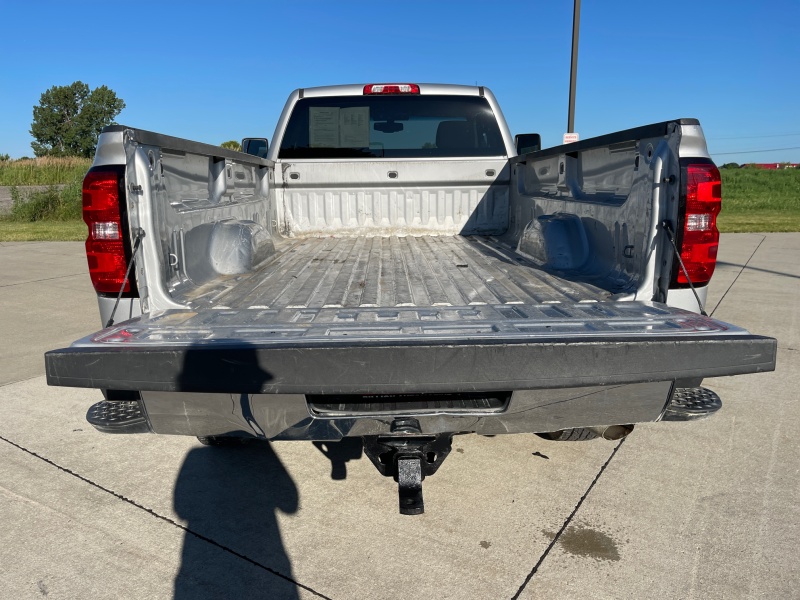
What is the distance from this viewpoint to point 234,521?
9.55ft

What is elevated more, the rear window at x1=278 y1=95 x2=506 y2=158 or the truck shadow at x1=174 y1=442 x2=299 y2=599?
the rear window at x1=278 y1=95 x2=506 y2=158

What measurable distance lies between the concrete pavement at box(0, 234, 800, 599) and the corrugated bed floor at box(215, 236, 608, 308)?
101 cm

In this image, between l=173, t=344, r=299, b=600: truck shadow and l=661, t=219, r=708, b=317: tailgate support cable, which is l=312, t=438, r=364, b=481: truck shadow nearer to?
l=173, t=344, r=299, b=600: truck shadow

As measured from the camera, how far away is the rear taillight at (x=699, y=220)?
2.40 metres

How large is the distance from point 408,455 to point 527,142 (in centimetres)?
376

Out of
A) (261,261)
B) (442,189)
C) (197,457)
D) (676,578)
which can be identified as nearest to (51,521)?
(197,457)

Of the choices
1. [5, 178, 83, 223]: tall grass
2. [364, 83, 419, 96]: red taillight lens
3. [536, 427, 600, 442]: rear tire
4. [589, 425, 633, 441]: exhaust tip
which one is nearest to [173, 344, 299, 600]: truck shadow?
[536, 427, 600, 442]: rear tire

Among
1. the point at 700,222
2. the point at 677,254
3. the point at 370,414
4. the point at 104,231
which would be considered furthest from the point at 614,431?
the point at 104,231

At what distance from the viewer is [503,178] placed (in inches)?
199

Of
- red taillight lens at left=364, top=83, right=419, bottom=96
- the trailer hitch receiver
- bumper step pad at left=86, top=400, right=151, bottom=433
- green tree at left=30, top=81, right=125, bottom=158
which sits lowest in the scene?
the trailer hitch receiver

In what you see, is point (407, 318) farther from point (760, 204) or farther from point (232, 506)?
point (760, 204)

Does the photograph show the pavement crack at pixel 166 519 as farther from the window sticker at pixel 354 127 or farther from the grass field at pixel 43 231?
the grass field at pixel 43 231

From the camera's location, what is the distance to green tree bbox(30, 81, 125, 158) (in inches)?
3275

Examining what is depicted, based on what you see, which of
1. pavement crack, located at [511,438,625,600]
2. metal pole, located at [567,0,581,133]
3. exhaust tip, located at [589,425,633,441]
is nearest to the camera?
pavement crack, located at [511,438,625,600]
